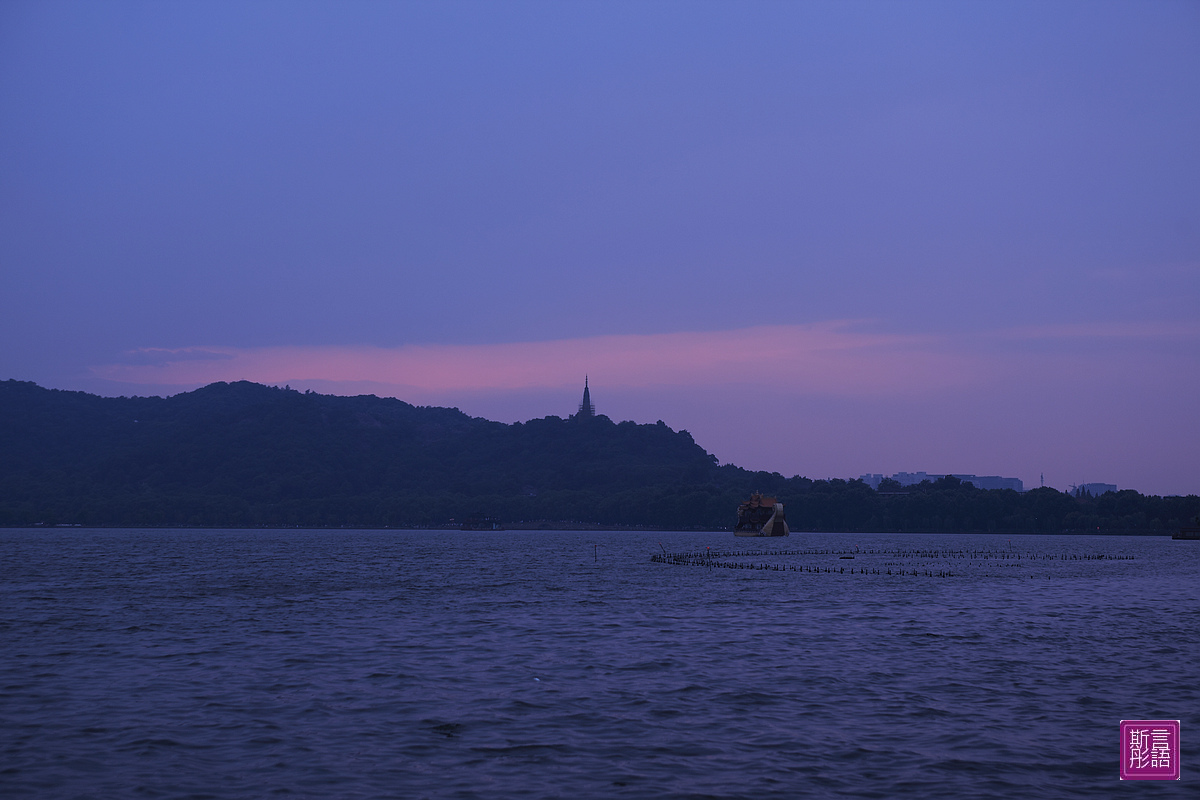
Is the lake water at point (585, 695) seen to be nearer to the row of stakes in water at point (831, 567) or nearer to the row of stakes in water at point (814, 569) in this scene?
the row of stakes in water at point (814, 569)

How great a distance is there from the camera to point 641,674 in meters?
42.3

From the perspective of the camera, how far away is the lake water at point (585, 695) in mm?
26594

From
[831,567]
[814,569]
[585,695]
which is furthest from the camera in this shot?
[831,567]

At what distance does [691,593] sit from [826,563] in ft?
212

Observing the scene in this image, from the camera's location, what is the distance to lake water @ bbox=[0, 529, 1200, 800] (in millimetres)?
26594

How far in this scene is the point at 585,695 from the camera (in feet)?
124

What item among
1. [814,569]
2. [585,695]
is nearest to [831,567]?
[814,569]

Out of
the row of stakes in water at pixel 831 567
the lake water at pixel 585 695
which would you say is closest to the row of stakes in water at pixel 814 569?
the row of stakes in water at pixel 831 567

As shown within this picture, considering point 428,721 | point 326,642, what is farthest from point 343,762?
point 326,642

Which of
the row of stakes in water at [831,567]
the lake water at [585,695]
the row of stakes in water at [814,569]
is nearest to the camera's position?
the lake water at [585,695]

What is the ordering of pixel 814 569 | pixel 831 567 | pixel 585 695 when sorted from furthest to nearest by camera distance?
pixel 831 567, pixel 814 569, pixel 585 695

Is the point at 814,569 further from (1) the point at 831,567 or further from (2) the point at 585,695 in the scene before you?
(2) the point at 585,695

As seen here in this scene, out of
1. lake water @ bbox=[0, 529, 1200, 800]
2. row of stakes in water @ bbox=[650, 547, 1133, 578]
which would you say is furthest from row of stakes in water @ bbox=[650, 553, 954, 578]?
lake water @ bbox=[0, 529, 1200, 800]

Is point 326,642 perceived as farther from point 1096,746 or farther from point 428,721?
point 1096,746
